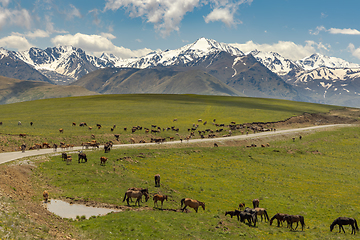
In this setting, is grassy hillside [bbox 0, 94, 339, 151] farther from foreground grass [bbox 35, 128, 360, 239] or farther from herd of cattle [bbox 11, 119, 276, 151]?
foreground grass [bbox 35, 128, 360, 239]

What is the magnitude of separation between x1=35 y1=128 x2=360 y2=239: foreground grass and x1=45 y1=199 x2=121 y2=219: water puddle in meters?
1.65

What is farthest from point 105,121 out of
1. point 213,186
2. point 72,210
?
point 72,210

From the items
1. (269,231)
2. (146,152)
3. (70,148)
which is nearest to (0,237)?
(269,231)

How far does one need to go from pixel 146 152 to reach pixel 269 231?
3254 cm

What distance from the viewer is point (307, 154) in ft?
232

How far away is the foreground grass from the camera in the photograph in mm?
22531

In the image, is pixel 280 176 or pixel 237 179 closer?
pixel 237 179

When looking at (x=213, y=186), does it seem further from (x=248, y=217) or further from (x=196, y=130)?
(x=196, y=130)

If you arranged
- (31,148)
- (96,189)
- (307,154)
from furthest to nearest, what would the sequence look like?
1. (307,154)
2. (31,148)
3. (96,189)

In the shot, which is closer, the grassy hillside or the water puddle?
the water puddle

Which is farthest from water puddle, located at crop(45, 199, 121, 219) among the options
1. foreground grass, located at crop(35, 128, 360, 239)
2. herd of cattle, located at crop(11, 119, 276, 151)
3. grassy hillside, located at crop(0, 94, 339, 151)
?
grassy hillside, located at crop(0, 94, 339, 151)

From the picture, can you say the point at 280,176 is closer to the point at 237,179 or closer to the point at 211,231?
the point at 237,179

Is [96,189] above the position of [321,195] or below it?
above

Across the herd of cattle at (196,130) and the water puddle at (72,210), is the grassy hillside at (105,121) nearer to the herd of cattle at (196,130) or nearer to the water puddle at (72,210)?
the herd of cattle at (196,130)
